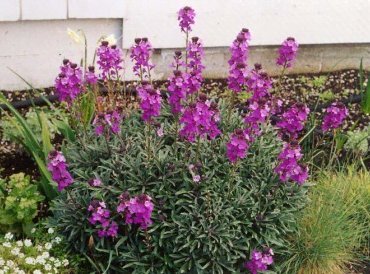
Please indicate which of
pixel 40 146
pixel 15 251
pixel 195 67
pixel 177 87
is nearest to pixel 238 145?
pixel 177 87

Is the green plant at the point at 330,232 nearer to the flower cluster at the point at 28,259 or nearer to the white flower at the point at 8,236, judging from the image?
the flower cluster at the point at 28,259

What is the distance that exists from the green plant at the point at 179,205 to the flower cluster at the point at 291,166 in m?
0.17

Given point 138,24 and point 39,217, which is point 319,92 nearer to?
point 138,24

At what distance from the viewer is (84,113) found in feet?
13.3

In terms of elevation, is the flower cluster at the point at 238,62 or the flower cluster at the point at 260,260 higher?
the flower cluster at the point at 238,62

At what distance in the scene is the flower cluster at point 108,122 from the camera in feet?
10.6

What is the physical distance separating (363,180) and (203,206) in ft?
4.15

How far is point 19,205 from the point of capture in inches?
134

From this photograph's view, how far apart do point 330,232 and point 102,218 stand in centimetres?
124

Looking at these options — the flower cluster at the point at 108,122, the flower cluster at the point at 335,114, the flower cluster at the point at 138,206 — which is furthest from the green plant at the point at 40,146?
the flower cluster at the point at 335,114

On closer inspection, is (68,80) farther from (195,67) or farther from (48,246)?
(48,246)

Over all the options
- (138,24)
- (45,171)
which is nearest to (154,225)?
(45,171)

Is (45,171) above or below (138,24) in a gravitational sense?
below

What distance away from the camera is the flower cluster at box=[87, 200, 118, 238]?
3.03 m
